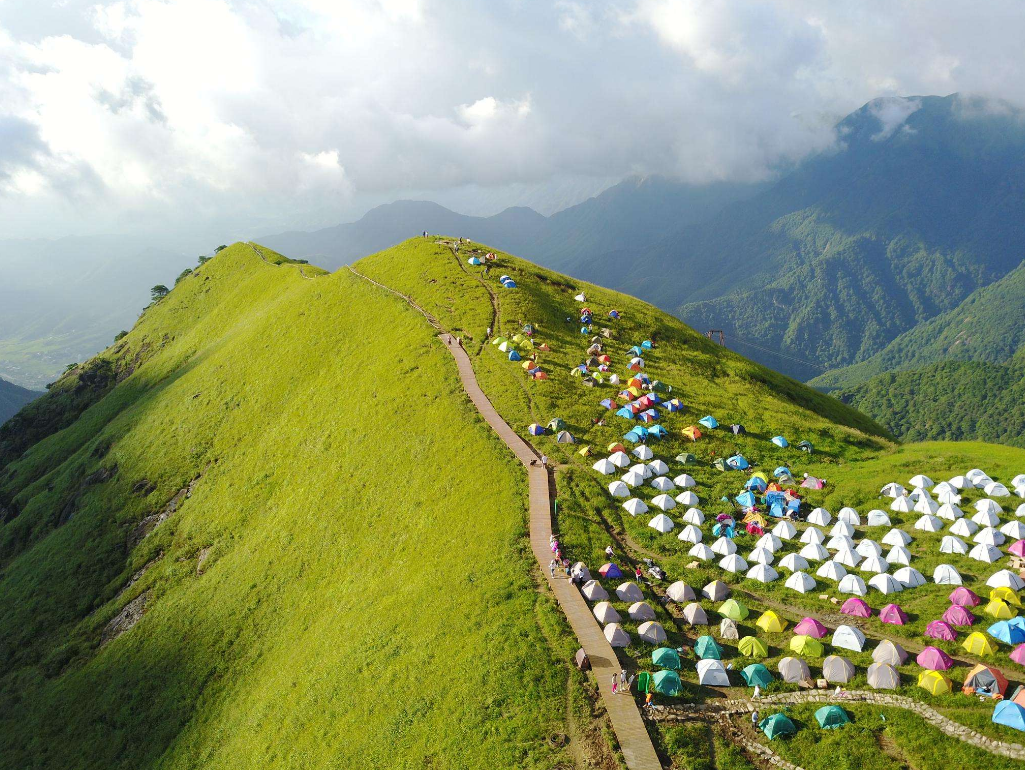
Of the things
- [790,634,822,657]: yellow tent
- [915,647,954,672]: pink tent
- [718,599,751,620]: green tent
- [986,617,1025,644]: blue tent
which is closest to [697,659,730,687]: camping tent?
[790,634,822,657]: yellow tent

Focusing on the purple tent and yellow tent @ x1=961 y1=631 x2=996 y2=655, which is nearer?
yellow tent @ x1=961 y1=631 x2=996 y2=655

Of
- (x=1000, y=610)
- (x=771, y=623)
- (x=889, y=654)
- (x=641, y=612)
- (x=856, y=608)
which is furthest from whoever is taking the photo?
(x=856, y=608)

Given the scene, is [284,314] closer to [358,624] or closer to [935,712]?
[358,624]

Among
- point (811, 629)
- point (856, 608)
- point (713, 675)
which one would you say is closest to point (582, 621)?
point (713, 675)

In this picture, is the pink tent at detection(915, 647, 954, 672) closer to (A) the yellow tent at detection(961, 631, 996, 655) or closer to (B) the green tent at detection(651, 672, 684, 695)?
(A) the yellow tent at detection(961, 631, 996, 655)

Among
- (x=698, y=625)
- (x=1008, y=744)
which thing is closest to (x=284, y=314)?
(x=698, y=625)

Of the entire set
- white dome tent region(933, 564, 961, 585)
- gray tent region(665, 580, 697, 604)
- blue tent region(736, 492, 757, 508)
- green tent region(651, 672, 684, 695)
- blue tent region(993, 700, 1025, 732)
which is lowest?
white dome tent region(933, 564, 961, 585)

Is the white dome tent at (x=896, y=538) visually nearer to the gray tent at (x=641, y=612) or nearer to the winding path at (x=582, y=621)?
the gray tent at (x=641, y=612)

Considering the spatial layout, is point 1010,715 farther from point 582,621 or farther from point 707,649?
point 582,621
